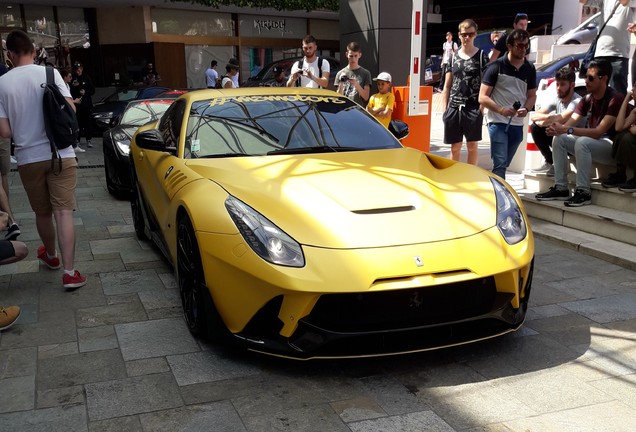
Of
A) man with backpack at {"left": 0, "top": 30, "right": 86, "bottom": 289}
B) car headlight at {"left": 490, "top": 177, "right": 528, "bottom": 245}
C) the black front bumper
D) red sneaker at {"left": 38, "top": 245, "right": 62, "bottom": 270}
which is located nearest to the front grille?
the black front bumper

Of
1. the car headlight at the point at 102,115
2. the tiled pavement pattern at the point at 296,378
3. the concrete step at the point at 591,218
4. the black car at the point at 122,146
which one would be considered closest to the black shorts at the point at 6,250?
the tiled pavement pattern at the point at 296,378

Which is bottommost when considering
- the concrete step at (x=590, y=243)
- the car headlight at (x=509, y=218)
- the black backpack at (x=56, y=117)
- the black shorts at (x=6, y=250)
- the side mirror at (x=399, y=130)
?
the concrete step at (x=590, y=243)

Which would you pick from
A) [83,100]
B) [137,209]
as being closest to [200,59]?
[83,100]

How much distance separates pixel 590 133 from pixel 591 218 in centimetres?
78

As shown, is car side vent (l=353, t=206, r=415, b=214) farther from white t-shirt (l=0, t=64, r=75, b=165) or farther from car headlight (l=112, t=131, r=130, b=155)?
car headlight (l=112, t=131, r=130, b=155)

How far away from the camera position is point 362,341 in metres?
2.88

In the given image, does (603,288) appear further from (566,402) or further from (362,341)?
(362,341)

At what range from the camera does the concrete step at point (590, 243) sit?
4.72 meters

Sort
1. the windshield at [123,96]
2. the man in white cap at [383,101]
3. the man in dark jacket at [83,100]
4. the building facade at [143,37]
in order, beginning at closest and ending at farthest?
the man in white cap at [383,101]
the man in dark jacket at [83,100]
the windshield at [123,96]
the building facade at [143,37]

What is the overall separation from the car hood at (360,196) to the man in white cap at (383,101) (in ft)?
11.7

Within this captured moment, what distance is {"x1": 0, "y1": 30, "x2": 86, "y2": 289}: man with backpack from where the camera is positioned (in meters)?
4.17

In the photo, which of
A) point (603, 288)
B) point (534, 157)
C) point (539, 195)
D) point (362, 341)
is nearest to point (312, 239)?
point (362, 341)

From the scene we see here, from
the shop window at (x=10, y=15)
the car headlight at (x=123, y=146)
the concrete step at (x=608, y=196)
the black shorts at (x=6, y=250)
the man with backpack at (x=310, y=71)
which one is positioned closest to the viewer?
the black shorts at (x=6, y=250)

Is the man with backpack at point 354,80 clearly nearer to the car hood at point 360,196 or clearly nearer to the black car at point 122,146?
the black car at point 122,146
